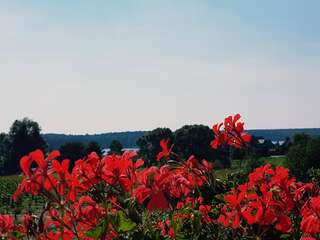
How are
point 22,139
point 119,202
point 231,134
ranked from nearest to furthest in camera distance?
point 119,202 → point 231,134 → point 22,139

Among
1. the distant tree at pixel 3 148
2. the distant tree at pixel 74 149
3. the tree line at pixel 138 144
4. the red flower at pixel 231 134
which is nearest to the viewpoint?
the red flower at pixel 231 134

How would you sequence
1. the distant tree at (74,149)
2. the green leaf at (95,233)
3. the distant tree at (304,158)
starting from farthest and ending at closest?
the distant tree at (74,149)
the distant tree at (304,158)
the green leaf at (95,233)

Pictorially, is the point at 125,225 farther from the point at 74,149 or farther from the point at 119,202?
the point at 74,149

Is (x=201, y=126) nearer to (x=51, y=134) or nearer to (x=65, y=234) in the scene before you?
(x=65, y=234)

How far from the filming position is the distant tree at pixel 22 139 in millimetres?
80375

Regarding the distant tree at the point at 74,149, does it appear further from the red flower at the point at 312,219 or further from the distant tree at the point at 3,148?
the red flower at the point at 312,219

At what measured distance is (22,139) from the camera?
80.4 m

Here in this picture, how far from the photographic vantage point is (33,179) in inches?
67.2

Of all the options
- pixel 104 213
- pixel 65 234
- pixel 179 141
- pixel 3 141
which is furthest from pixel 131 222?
pixel 3 141

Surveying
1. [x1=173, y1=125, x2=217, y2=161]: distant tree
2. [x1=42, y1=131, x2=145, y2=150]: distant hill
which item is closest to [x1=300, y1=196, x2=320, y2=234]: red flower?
[x1=173, y1=125, x2=217, y2=161]: distant tree

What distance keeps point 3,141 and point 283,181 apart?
84.2 m

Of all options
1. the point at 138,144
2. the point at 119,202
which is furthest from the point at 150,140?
the point at 119,202

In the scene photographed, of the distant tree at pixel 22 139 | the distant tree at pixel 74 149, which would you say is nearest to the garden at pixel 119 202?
the distant tree at pixel 74 149

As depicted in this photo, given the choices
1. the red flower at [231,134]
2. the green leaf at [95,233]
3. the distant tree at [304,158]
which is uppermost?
the red flower at [231,134]
